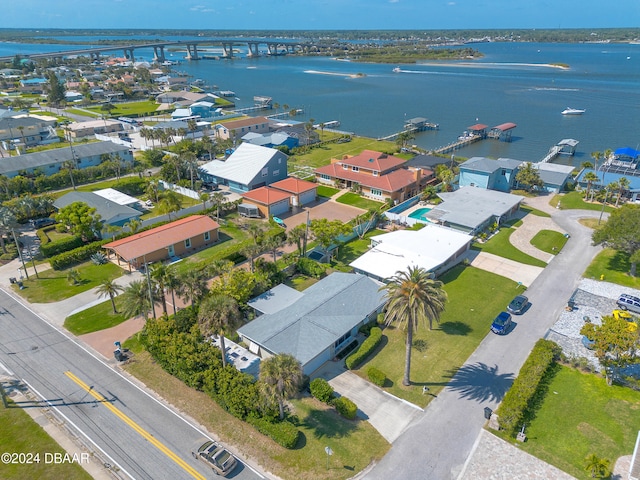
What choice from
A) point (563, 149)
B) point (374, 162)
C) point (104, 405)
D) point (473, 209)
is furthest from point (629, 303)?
point (563, 149)

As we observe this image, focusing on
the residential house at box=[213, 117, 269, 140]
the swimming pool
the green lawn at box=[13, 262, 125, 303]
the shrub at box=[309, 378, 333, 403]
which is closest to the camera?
the shrub at box=[309, 378, 333, 403]

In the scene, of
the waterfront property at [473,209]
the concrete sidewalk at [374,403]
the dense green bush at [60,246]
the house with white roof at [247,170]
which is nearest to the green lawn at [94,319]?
the dense green bush at [60,246]

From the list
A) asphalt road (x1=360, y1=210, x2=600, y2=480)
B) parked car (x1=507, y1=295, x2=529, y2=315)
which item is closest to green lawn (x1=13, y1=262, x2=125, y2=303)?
asphalt road (x1=360, y1=210, x2=600, y2=480)

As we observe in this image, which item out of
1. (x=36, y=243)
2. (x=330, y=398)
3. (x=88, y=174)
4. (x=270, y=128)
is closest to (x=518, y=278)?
(x=330, y=398)

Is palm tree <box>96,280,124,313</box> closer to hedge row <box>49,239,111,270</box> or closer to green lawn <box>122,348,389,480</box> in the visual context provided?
hedge row <box>49,239,111,270</box>

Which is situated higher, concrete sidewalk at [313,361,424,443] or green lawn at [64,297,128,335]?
green lawn at [64,297,128,335]

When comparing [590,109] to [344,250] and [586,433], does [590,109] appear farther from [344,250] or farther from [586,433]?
[586,433]
